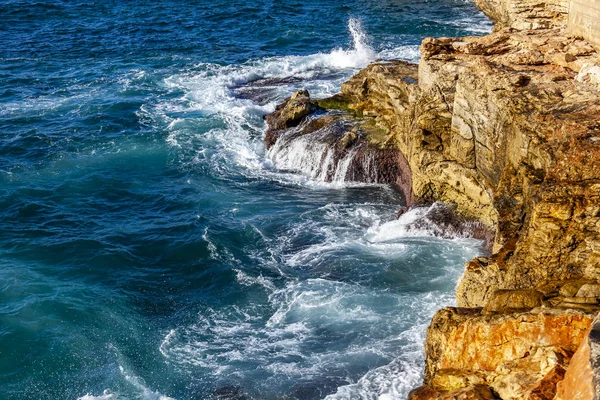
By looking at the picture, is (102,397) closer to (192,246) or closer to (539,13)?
(192,246)

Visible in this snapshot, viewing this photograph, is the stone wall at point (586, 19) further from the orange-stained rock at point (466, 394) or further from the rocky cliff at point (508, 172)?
the orange-stained rock at point (466, 394)

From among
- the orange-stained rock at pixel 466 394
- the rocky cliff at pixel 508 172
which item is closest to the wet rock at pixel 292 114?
the rocky cliff at pixel 508 172

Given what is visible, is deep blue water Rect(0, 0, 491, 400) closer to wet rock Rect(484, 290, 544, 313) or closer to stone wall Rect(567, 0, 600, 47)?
wet rock Rect(484, 290, 544, 313)

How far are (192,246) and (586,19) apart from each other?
1577 centimetres

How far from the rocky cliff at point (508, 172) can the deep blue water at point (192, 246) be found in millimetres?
2379

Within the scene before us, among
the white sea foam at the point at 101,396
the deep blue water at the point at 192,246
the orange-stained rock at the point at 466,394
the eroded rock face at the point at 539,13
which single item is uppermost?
the eroded rock face at the point at 539,13

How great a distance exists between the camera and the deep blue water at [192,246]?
70.2 ft

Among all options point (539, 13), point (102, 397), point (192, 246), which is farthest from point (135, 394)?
point (539, 13)

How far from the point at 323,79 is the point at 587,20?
67.0 feet

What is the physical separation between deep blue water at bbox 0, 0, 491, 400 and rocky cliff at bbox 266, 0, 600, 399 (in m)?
2.38

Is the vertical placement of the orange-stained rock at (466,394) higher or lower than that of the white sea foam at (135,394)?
higher

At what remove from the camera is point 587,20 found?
24.5m

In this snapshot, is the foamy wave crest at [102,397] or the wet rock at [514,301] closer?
the wet rock at [514,301]

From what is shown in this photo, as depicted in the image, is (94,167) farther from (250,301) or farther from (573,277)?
(573,277)
